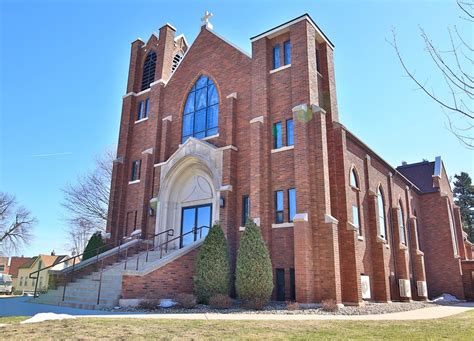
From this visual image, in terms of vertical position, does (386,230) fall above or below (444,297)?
above

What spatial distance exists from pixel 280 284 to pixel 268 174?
172 inches

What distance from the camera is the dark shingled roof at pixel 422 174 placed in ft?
92.9

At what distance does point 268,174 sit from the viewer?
15.2 metres

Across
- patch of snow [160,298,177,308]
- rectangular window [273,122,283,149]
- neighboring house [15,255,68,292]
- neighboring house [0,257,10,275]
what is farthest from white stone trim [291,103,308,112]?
neighboring house [0,257,10,275]

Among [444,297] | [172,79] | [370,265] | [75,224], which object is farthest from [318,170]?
[75,224]

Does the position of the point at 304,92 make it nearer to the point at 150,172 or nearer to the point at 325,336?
the point at 150,172

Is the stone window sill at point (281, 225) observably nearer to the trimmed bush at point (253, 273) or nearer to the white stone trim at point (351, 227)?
the trimmed bush at point (253, 273)

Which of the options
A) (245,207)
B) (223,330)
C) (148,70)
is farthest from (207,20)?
(223,330)

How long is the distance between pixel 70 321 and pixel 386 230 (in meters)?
16.6

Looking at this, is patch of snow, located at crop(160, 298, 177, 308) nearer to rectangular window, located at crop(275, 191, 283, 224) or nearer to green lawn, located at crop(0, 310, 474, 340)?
green lawn, located at crop(0, 310, 474, 340)

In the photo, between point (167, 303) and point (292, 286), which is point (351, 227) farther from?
point (167, 303)

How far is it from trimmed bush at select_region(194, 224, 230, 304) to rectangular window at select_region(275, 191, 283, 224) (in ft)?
8.05

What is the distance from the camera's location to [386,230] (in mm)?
19672

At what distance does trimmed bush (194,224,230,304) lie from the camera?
41.6 feet
